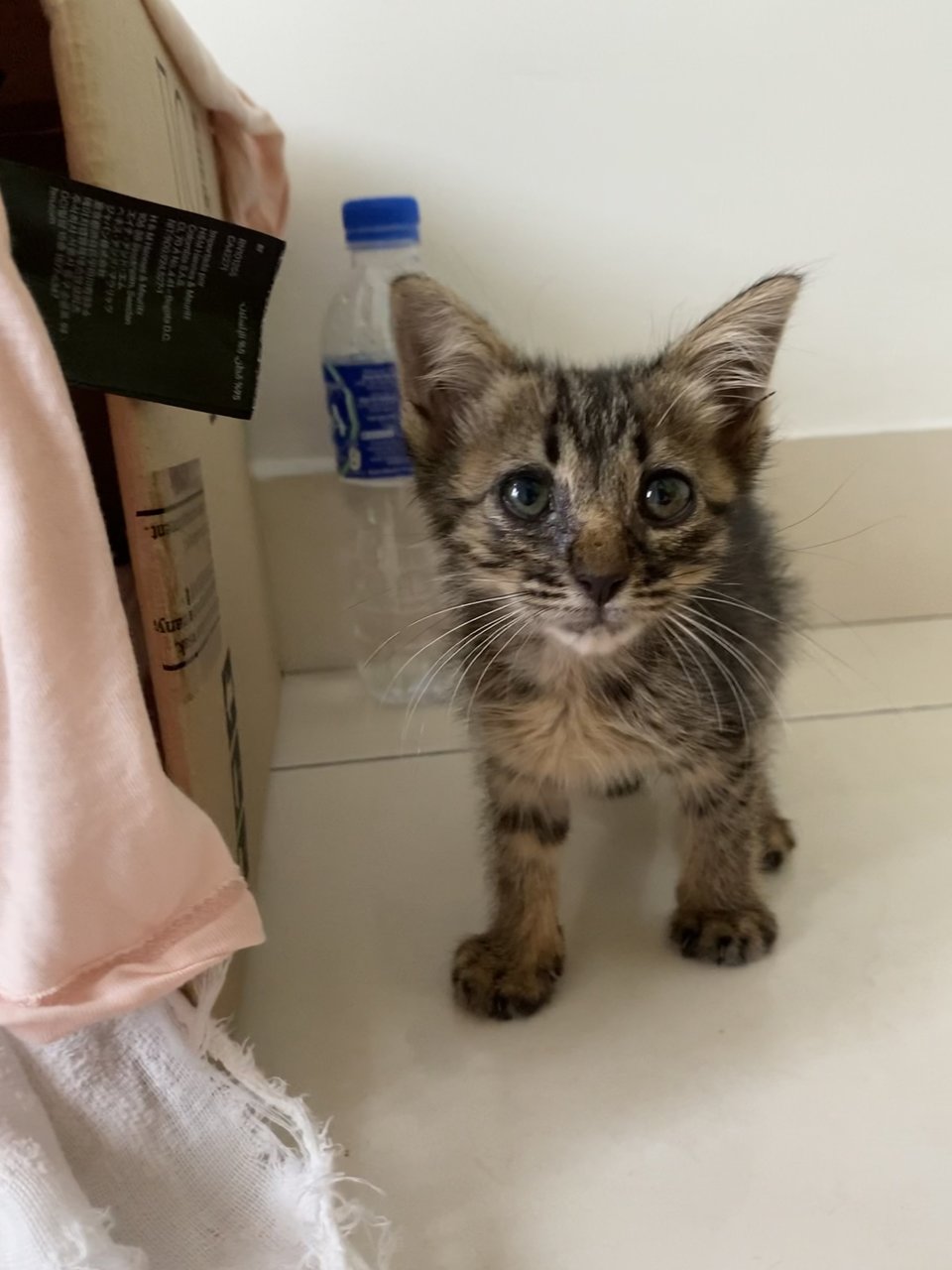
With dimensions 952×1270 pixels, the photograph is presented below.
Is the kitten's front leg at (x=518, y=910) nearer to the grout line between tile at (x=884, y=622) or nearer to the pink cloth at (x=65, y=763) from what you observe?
the pink cloth at (x=65, y=763)

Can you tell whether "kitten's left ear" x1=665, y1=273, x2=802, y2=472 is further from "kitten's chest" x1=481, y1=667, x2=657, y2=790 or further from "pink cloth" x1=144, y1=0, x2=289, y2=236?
"pink cloth" x1=144, y1=0, x2=289, y2=236

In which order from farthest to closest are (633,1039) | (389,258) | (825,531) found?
(825,531), (389,258), (633,1039)

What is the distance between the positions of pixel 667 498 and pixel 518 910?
35cm

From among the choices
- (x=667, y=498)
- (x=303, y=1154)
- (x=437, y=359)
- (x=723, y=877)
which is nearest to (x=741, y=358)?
(x=667, y=498)

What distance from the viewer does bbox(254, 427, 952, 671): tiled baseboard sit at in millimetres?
1234

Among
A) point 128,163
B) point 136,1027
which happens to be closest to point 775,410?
point 128,163

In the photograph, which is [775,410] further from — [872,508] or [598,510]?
[598,510]

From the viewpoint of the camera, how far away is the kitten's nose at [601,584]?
2.16 ft

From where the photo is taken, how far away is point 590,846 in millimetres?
972

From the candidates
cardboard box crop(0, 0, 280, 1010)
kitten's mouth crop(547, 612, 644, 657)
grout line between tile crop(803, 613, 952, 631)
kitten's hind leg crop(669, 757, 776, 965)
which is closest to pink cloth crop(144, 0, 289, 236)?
cardboard box crop(0, 0, 280, 1010)

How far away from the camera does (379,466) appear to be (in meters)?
Answer: 1.15

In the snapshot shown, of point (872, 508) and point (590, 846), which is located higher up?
point (872, 508)

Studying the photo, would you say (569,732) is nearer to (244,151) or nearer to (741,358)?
(741,358)

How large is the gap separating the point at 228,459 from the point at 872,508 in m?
0.83
